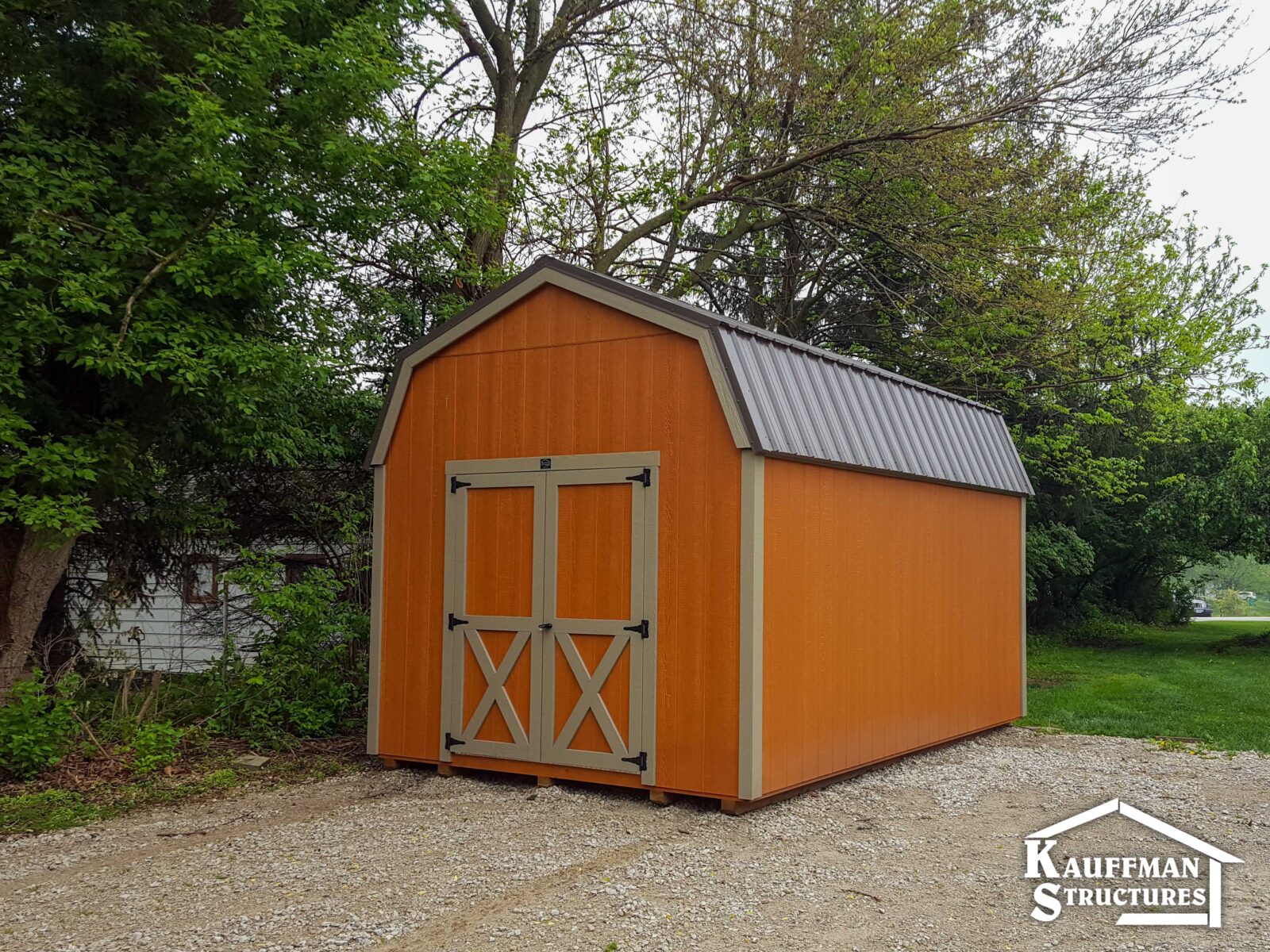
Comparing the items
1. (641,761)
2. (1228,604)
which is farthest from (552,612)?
(1228,604)

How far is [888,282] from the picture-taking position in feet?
55.1

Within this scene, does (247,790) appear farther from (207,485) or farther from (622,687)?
(207,485)

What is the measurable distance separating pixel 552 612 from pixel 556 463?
0.98 m

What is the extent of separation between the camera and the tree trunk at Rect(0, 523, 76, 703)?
878 centimetres

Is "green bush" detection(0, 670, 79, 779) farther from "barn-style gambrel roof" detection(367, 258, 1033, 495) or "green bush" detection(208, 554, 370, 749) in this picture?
"barn-style gambrel roof" detection(367, 258, 1033, 495)

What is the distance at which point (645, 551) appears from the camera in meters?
7.20

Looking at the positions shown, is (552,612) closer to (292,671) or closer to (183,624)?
(292,671)

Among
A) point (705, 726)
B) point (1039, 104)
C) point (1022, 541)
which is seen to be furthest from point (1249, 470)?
point (705, 726)

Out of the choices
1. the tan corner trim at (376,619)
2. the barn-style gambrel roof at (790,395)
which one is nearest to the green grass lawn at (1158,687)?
the barn-style gambrel roof at (790,395)

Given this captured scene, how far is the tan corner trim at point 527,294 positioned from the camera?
6.91 meters

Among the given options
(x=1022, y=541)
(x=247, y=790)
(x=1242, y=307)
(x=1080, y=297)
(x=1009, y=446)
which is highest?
(x=1242, y=307)

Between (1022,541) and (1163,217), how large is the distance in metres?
11.9

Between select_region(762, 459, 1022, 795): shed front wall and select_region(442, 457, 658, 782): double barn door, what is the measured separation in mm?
828

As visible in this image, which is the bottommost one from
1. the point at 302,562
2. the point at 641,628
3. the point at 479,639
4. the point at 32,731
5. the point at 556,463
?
the point at 32,731
